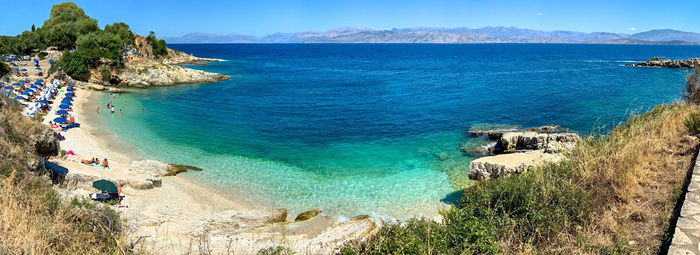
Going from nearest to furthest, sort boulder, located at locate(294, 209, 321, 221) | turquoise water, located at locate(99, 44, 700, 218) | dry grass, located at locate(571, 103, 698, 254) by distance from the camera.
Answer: dry grass, located at locate(571, 103, 698, 254) → boulder, located at locate(294, 209, 321, 221) → turquoise water, located at locate(99, 44, 700, 218)

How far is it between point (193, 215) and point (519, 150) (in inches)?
725

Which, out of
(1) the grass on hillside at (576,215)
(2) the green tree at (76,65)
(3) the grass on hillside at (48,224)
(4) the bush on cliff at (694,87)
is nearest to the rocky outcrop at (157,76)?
(2) the green tree at (76,65)

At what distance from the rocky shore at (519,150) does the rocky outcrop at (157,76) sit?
49.2 m

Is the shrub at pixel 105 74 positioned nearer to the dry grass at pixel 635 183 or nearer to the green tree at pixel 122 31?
the green tree at pixel 122 31

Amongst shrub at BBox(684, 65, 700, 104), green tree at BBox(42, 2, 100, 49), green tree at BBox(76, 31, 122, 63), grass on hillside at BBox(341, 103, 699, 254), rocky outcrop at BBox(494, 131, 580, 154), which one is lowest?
rocky outcrop at BBox(494, 131, 580, 154)

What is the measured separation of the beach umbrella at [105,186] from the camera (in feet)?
53.5

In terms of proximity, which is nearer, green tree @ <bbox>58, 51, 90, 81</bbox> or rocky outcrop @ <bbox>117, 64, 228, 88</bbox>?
green tree @ <bbox>58, 51, 90, 81</bbox>

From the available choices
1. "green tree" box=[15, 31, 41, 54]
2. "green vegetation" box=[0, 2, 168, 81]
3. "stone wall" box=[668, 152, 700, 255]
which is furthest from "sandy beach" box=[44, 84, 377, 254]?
"green tree" box=[15, 31, 41, 54]

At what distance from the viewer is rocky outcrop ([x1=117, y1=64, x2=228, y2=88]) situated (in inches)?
2237

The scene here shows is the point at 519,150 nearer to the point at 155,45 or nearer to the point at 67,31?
the point at 67,31

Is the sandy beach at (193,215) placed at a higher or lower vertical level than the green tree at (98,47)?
lower

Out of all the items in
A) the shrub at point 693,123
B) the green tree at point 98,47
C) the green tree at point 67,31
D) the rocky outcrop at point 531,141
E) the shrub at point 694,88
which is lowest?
the rocky outcrop at point 531,141

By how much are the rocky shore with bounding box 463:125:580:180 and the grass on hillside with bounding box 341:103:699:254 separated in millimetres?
4302

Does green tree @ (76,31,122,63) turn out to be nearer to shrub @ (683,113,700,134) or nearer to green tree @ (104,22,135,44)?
green tree @ (104,22,135,44)
